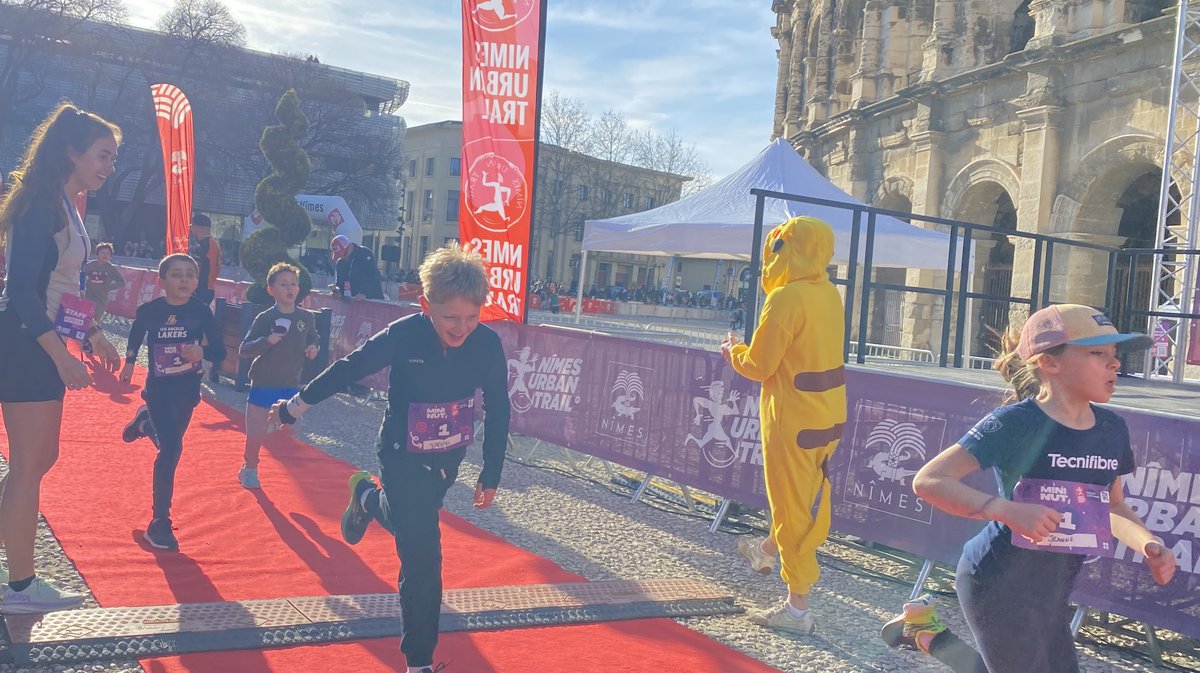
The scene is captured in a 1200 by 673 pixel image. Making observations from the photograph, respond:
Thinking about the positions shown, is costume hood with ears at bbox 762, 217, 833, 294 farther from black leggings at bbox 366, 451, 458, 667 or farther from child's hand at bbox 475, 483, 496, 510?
black leggings at bbox 366, 451, 458, 667

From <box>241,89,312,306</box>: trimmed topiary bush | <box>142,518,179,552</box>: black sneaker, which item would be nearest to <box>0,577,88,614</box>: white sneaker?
<box>142,518,179,552</box>: black sneaker

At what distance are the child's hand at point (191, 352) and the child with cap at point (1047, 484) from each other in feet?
14.1

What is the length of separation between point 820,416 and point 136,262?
1517 inches

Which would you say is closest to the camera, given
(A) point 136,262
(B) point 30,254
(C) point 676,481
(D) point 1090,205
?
(B) point 30,254

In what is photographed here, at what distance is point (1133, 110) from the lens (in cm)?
1593

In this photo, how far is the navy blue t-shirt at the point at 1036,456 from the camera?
2740 mm

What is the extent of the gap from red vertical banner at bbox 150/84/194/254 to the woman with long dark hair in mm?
9057

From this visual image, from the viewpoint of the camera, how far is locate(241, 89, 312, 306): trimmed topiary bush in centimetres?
1869

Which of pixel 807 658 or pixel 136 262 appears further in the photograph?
pixel 136 262

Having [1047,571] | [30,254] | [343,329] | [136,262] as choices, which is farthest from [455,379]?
[136,262]

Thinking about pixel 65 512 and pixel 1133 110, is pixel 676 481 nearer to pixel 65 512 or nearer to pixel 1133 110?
pixel 65 512

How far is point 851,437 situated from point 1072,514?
3.74 metres

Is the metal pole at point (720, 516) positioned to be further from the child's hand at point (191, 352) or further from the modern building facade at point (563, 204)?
the modern building facade at point (563, 204)

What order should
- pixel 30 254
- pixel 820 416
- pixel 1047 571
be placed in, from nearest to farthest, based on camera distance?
pixel 1047 571 < pixel 30 254 < pixel 820 416
